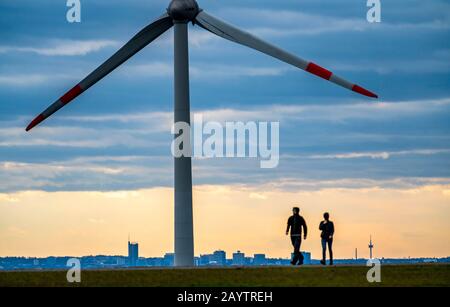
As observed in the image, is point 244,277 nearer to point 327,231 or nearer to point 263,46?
point 327,231

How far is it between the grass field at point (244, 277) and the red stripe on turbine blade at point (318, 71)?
1663cm

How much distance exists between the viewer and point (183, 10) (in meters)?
92.7

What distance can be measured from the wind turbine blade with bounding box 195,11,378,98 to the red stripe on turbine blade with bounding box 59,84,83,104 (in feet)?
32.0

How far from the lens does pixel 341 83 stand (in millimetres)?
87000

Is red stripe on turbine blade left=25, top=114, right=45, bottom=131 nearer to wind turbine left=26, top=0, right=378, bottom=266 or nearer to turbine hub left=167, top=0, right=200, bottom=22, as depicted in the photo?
wind turbine left=26, top=0, right=378, bottom=266

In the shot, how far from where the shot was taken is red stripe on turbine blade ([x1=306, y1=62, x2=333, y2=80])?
87.6 meters

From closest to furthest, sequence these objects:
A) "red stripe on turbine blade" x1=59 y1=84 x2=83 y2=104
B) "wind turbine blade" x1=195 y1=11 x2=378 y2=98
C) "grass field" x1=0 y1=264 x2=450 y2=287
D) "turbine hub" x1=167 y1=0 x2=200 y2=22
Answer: "grass field" x1=0 y1=264 x2=450 y2=287, "wind turbine blade" x1=195 y1=11 x2=378 y2=98, "turbine hub" x1=167 y1=0 x2=200 y2=22, "red stripe on turbine blade" x1=59 y1=84 x2=83 y2=104

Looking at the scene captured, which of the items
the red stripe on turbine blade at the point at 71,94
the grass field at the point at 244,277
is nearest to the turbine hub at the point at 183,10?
the red stripe on turbine blade at the point at 71,94

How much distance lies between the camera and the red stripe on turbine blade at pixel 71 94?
94.7 metres

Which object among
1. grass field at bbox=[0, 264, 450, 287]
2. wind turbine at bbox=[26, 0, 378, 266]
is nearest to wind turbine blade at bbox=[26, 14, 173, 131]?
wind turbine at bbox=[26, 0, 378, 266]

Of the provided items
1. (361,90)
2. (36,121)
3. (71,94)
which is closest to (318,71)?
(361,90)

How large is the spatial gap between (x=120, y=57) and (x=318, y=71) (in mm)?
15215
